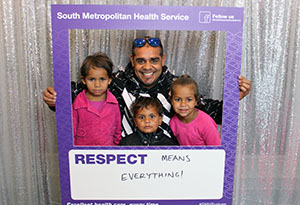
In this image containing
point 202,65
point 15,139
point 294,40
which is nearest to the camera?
point 202,65

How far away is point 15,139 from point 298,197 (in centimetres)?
160

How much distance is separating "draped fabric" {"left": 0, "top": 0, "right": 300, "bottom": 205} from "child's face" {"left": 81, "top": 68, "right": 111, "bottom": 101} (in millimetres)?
168

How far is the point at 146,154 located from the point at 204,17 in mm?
546

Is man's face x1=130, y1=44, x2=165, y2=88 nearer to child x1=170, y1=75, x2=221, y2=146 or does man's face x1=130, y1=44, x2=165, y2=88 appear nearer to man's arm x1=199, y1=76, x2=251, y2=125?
child x1=170, y1=75, x2=221, y2=146

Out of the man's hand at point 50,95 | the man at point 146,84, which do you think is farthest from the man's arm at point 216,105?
the man's hand at point 50,95

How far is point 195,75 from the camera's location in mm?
1193

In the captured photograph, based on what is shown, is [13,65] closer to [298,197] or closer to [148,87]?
[148,87]

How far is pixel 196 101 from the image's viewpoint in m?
1.07

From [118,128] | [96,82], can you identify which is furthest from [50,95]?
[118,128]

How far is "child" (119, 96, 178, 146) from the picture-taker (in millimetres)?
1068

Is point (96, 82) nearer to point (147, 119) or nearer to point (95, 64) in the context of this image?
point (95, 64)

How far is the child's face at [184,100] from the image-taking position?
1062mm

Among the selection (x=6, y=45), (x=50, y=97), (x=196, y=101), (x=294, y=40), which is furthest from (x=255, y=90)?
(x=6, y=45)

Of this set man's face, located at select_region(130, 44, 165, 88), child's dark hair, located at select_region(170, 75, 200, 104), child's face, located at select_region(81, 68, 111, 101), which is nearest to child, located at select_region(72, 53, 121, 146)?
child's face, located at select_region(81, 68, 111, 101)
